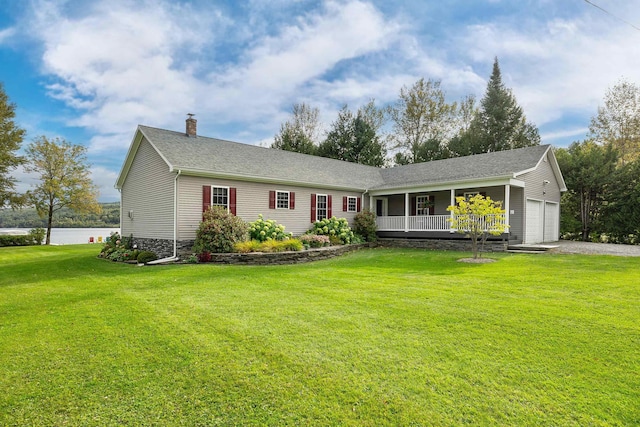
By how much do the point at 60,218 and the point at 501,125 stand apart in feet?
118

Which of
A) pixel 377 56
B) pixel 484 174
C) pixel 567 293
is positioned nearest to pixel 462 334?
pixel 567 293

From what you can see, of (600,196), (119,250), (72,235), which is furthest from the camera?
(72,235)

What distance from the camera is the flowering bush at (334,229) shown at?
597 inches

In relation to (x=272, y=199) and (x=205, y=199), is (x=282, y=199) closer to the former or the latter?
(x=272, y=199)

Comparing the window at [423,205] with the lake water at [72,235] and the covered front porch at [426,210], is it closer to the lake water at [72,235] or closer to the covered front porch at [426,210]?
the covered front porch at [426,210]

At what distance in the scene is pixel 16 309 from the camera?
5508 mm

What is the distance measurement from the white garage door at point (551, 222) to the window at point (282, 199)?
479 inches

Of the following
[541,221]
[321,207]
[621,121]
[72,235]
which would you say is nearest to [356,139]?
[321,207]

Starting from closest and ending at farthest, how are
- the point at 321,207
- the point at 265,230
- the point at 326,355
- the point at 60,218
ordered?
the point at 326,355 < the point at 265,230 < the point at 321,207 < the point at 60,218

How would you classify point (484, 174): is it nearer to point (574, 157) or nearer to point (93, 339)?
point (574, 157)

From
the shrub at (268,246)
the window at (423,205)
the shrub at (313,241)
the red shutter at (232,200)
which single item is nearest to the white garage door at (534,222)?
the window at (423,205)

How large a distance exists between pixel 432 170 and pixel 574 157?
25.3ft

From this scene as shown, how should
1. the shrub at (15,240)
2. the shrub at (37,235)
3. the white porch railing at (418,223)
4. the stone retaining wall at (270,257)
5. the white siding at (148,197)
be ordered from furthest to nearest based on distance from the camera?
1. the shrub at (37,235)
2. the shrub at (15,240)
3. the white porch railing at (418,223)
4. the white siding at (148,197)
5. the stone retaining wall at (270,257)

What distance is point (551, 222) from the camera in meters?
17.1
